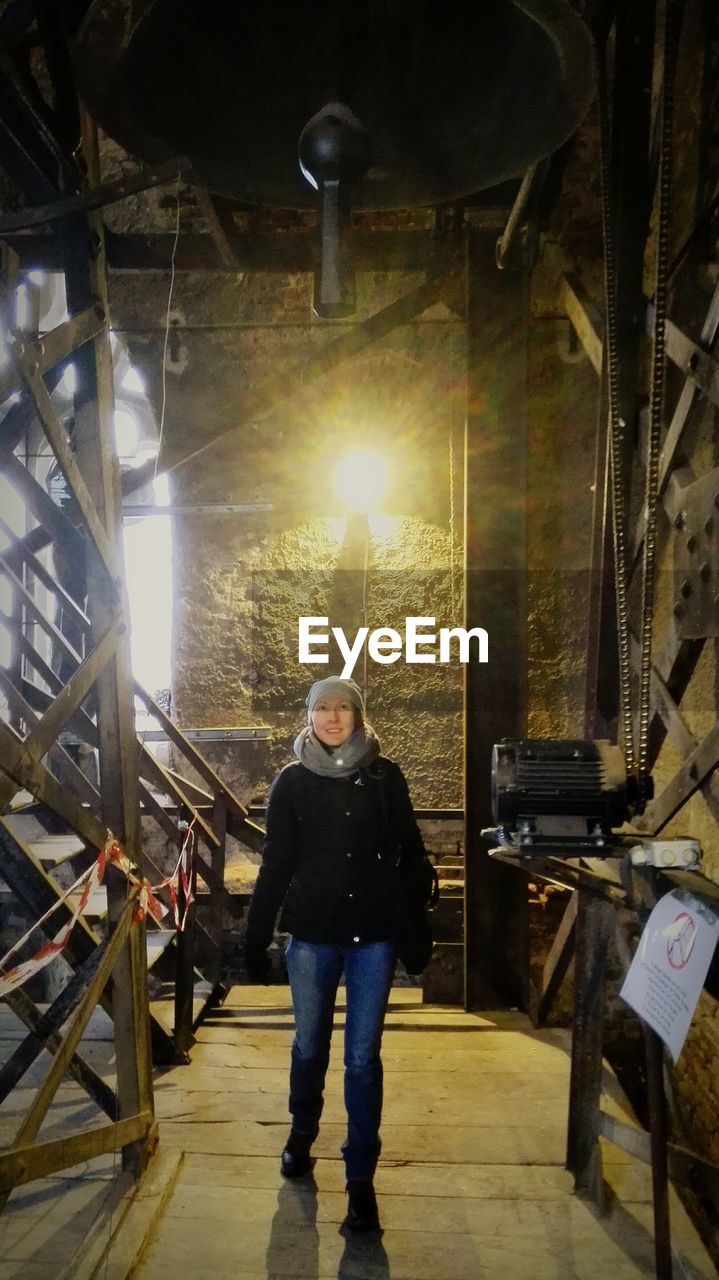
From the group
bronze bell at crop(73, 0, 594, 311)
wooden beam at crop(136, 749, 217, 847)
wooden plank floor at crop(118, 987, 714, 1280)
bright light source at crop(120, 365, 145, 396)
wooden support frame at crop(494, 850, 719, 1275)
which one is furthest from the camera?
bright light source at crop(120, 365, 145, 396)

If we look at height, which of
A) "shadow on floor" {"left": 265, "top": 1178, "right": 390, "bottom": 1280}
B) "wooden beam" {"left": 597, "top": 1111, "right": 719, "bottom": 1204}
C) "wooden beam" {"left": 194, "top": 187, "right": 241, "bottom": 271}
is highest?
"wooden beam" {"left": 194, "top": 187, "right": 241, "bottom": 271}

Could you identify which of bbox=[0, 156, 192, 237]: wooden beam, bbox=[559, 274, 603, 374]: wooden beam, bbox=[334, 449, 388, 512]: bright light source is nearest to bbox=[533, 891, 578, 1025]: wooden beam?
bbox=[559, 274, 603, 374]: wooden beam

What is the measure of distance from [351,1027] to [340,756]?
945 mm

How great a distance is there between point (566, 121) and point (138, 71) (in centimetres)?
95

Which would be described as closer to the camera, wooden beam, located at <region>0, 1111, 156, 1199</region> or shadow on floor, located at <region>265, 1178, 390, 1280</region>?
wooden beam, located at <region>0, 1111, 156, 1199</region>

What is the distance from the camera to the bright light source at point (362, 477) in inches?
264

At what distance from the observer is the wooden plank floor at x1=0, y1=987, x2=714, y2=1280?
2.50m

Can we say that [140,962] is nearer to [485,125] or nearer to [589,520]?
[485,125]

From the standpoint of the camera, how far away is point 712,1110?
11.5 ft

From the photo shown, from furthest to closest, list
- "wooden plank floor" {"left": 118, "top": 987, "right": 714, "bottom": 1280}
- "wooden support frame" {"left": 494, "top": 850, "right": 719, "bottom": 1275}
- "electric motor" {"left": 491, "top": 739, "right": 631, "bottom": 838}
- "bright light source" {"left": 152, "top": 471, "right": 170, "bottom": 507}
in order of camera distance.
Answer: "bright light source" {"left": 152, "top": 471, "right": 170, "bottom": 507} < "wooden plank floor" {"left": 118, "top": 987, "right": 714, "bottom": 1280} < "wooden support frame" {"left": 494, "top": 850, "right": 719, "bottom": 1275} < "electric motor" {"left": 491, "top": 739, "right": 631, "bottom": 838}

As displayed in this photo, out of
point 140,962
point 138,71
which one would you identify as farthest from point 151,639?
point 138,71

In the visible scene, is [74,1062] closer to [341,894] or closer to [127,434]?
[341,894]

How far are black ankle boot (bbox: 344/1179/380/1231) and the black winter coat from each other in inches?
32.4

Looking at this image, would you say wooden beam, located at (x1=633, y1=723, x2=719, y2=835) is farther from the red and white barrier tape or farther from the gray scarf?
the red and white barrier tape
